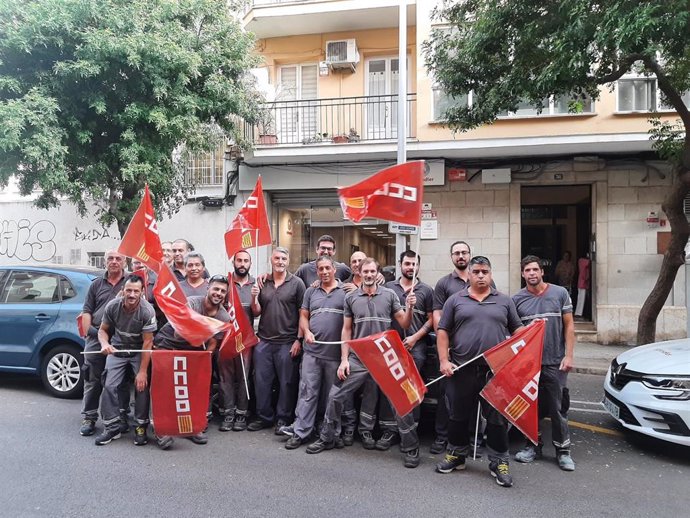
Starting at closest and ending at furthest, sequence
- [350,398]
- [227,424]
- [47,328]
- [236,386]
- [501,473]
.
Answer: [501,473] < [350,398] < [227,424] < [236,386] < [47,328]

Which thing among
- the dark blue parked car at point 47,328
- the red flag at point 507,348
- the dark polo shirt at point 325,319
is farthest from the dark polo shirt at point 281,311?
the dark blue parked car at point 47,328

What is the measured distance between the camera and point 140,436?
464cm

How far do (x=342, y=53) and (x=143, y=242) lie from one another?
8.07 metres

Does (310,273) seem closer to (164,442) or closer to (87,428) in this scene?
(164,442)

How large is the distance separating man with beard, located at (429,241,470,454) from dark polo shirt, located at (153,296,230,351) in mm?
2069

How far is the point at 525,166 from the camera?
1096 centimetres

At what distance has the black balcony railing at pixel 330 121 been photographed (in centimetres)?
1138

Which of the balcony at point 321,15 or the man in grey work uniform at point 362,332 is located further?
the balcony at point 321,15

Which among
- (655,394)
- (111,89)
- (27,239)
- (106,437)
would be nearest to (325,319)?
(106,437)

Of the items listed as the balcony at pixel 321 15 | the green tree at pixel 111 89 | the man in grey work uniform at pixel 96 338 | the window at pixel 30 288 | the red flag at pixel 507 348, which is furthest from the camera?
the balcony at pixel 321 15

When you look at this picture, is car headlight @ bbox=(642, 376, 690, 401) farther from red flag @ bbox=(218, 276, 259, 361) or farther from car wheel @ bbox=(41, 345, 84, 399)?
car wheel @ bbox=(41, 345, 84, 399)

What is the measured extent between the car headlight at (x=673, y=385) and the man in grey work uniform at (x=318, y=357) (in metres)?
2.79

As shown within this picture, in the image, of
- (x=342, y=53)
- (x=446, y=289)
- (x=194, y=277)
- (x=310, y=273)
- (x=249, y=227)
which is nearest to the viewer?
(x=446, y=289)

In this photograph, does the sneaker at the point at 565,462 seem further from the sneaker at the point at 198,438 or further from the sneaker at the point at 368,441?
the sneaker at the point at 198,438
